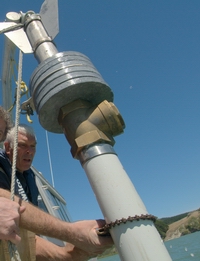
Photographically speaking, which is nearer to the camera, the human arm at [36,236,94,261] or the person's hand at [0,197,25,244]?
the person's hand at [0,197,25,244]

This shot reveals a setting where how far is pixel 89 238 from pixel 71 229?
0.11 m

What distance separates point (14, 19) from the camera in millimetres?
2949

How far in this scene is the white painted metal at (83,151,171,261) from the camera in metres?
1.32

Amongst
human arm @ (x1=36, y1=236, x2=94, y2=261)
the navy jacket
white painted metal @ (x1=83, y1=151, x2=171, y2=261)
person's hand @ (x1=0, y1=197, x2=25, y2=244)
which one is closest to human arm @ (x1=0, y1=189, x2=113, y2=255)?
white painted metal @ (x1=83, y1=151, x2=171, y2=261)

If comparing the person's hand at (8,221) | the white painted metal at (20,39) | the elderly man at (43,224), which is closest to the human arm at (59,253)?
the elderly man at (43,224)

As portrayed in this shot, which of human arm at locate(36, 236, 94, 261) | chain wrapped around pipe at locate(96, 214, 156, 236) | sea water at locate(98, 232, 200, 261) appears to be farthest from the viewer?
sea water at locate(98, 232, 200, 261)

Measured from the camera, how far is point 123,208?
1420 mm

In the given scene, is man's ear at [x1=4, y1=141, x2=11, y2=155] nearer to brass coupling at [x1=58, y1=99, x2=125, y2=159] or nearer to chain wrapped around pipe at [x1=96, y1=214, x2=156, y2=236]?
brass coupling at [x1=58, y1=99, x2=125, y2=159]

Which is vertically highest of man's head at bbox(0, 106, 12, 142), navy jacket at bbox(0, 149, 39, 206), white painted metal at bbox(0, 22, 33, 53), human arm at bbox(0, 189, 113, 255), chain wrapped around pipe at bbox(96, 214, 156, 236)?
white painted metal at bbox(0, 22, 33, 53)

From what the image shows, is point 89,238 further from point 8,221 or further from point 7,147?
point 7,147

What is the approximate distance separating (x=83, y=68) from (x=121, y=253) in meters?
1.15

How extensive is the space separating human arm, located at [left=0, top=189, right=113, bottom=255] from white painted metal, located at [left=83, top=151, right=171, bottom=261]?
0.41 ft

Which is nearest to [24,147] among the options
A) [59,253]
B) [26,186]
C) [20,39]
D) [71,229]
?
[26,186]

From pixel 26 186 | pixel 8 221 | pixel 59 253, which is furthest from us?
pixel 26 186
